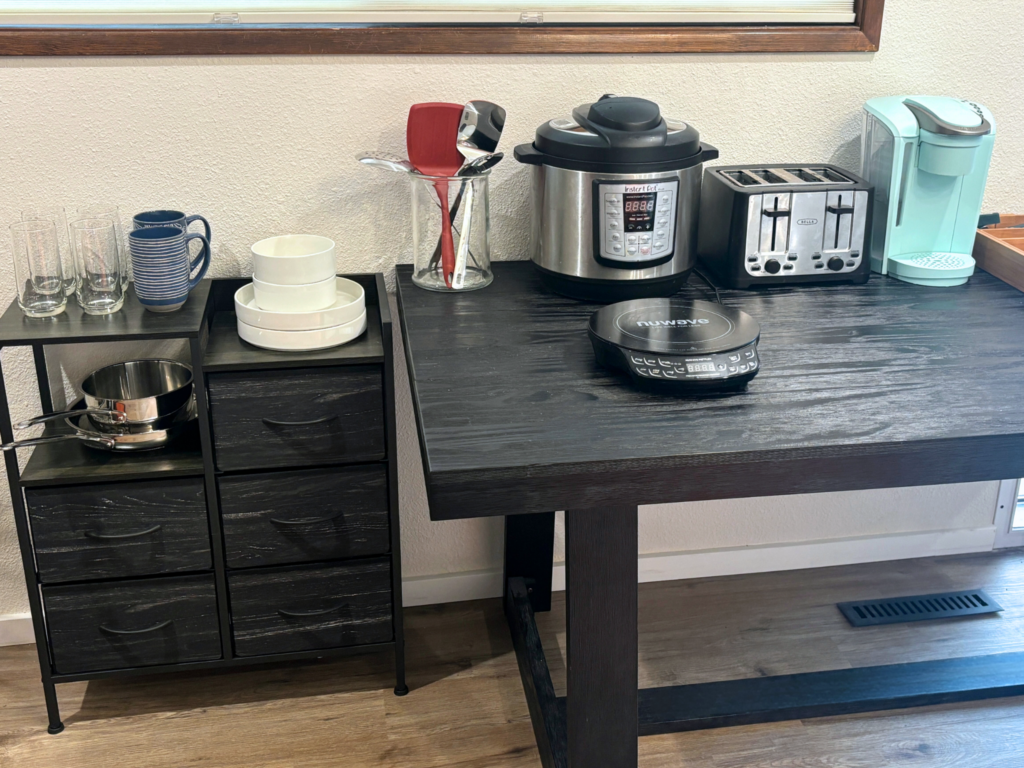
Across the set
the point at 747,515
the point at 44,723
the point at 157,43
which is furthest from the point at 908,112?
the point at 44,723

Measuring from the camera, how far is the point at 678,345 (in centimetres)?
137

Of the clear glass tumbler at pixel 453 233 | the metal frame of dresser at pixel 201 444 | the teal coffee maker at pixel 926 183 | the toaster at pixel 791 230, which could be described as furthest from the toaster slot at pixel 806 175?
the metal frame of dresser at pixel 201 444

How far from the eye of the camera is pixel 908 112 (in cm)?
180

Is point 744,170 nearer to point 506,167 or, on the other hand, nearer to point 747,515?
point 506,167

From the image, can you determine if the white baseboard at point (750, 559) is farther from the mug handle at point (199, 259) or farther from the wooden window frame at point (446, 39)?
the wooden window frame at point (446, 39)

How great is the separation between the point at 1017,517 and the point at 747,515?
73 cm

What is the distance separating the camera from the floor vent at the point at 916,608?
2.15 metres

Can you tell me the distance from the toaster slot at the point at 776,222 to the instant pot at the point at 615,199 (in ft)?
0.43

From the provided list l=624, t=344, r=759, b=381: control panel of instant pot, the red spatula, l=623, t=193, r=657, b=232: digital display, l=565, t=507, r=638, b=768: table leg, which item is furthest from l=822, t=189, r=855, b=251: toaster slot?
l=565, t=507, r=638, b=768: table leg

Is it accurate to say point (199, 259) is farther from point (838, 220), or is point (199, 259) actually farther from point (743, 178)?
point (838, 220)

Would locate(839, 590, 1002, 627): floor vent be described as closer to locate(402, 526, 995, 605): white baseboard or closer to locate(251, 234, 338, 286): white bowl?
locate(402, 526, 995, 605): white baseboard

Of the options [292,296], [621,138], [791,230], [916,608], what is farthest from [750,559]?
[292,296]

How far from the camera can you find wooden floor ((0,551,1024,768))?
5.88 ft

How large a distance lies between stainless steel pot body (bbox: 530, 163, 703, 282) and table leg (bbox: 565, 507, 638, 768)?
0.54 m
